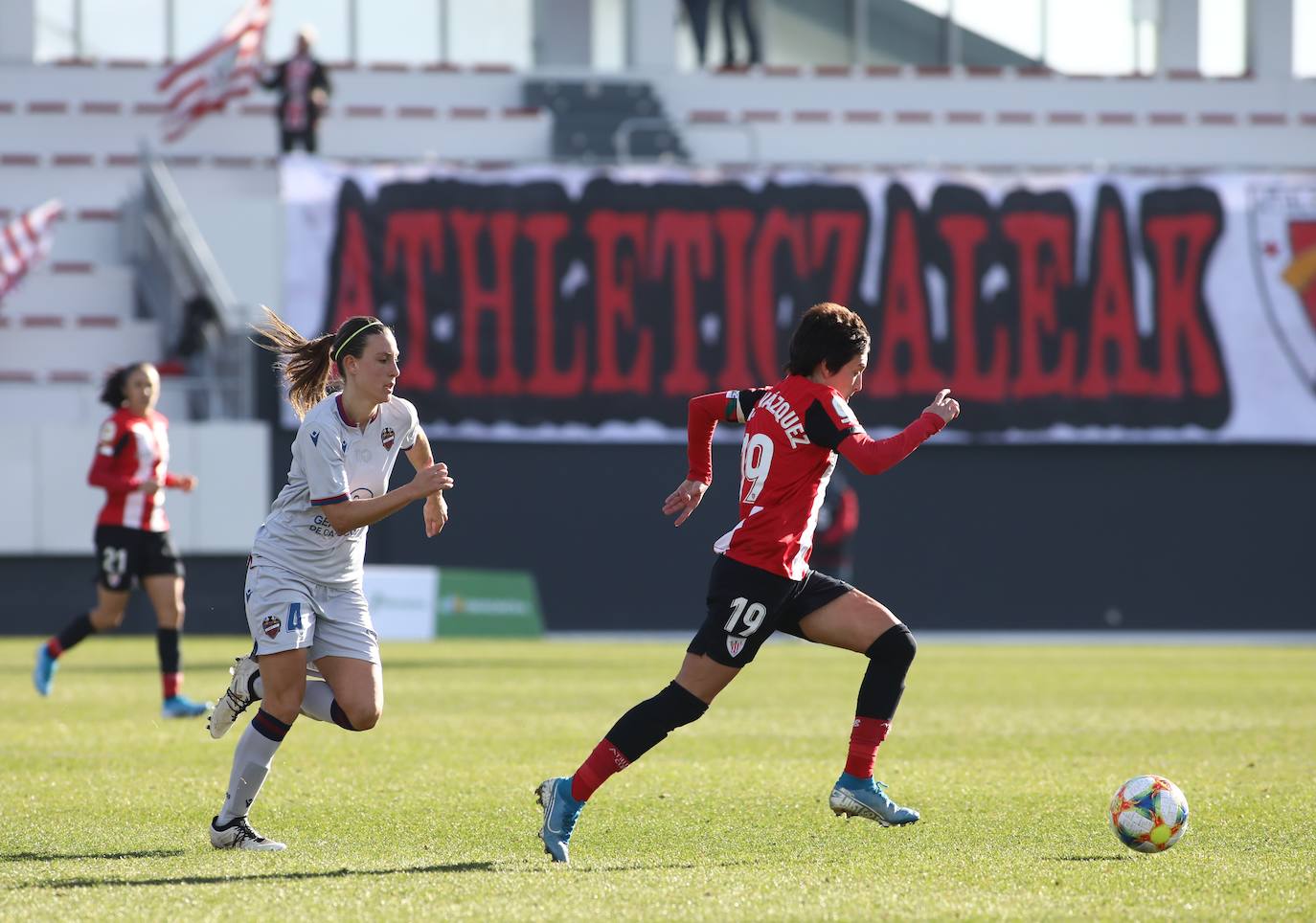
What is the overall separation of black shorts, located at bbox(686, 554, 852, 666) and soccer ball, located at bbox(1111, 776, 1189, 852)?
1350mm

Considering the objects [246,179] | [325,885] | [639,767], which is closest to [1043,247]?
[246,179]

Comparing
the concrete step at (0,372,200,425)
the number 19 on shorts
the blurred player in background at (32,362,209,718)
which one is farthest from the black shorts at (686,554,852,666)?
the concrete step at (0,372,200,425)

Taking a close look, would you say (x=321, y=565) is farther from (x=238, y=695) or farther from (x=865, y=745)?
(x=865, y=745)

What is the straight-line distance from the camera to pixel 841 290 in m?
25.9

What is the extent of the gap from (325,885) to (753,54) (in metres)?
25.6

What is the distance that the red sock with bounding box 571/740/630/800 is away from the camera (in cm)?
670

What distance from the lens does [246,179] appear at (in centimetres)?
2767

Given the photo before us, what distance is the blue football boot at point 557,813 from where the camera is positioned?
21.9ft

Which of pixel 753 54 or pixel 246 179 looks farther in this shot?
pixel 753 54

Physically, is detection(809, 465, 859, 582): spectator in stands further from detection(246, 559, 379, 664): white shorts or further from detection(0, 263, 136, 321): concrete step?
detection(246, 559, 379, 664): white shorts

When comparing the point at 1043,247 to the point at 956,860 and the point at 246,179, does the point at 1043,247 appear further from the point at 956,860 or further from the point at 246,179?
the point at 956,860

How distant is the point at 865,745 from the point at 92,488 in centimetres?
1792

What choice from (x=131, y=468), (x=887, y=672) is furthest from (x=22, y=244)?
(x=887, y=672)

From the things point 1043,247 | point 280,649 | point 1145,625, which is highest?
point 1043,247
